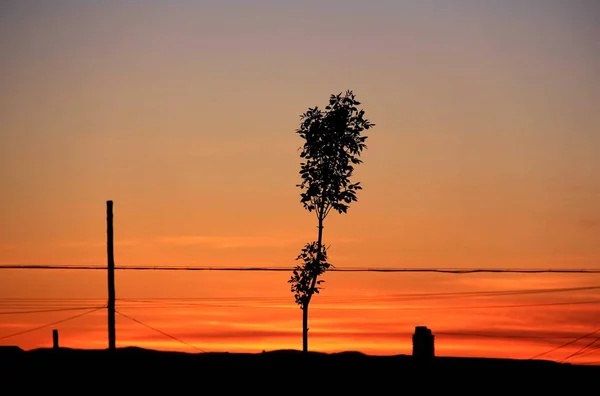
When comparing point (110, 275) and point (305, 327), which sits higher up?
point (110, 275)

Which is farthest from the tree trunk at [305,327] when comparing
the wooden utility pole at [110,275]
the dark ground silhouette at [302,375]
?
the dark ground silhouette at [302,375]

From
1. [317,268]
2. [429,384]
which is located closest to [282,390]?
[429,384]

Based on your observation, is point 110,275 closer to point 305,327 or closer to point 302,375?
point 305,327

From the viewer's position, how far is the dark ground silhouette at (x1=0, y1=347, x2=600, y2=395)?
29.9m

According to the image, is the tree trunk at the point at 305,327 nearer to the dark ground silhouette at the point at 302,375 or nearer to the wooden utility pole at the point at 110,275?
the wooden utility pole at the point at 110,275

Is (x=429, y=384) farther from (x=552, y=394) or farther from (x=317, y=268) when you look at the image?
(x=317, y=268)

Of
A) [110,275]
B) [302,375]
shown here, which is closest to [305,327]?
[110,275]

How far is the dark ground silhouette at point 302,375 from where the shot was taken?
29938 millimetres

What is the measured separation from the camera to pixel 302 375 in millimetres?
30797

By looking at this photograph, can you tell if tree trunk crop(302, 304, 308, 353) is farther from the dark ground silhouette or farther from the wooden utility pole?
the dark ground silhouette

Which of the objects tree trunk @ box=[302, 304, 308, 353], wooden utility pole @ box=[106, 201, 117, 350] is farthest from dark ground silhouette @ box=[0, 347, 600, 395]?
tree trunk @ box=[302, 304, 308, 353]

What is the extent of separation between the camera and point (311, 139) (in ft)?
171

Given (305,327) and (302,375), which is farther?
(305,327)

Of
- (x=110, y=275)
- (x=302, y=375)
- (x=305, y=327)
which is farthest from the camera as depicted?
(x=305, y=327)
